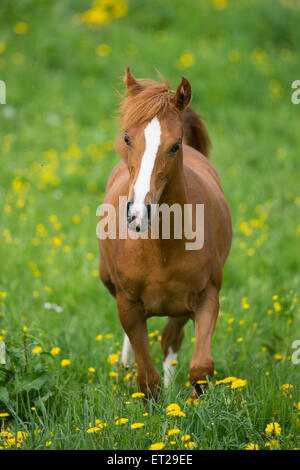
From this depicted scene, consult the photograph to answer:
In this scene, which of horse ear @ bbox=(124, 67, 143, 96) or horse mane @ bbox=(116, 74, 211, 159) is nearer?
horse mane @ bbox=(116, 74, 211, 159)

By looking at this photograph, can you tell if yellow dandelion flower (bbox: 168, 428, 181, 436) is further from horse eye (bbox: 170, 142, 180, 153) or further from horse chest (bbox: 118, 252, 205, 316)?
horse eye (bbox: 170, 142, 180, 153)

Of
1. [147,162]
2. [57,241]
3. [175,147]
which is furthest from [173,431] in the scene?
[57,241]

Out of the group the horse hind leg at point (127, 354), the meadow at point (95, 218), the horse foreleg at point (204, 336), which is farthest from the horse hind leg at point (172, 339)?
the horse foreleg at point (204, 336)

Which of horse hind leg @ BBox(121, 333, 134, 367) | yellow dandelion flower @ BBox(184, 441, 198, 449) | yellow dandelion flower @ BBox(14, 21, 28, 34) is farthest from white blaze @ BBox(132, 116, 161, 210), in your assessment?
yellow dandelion flower @ BBox(14, 21, 28, 34)

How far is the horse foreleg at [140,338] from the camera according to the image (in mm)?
3869

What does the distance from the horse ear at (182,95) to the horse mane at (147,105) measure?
0.04 metres

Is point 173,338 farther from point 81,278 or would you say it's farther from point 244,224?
point 244,224

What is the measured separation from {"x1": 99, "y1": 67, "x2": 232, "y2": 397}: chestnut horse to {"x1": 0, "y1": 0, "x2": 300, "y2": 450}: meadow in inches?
13.0

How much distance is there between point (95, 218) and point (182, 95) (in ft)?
13.5

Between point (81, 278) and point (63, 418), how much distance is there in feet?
8.20

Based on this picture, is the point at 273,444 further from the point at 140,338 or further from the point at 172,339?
the point at 172,339

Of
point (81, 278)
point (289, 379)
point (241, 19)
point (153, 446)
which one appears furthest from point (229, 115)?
point (153, 446)

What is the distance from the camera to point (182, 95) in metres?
3.50

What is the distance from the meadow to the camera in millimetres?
3416
